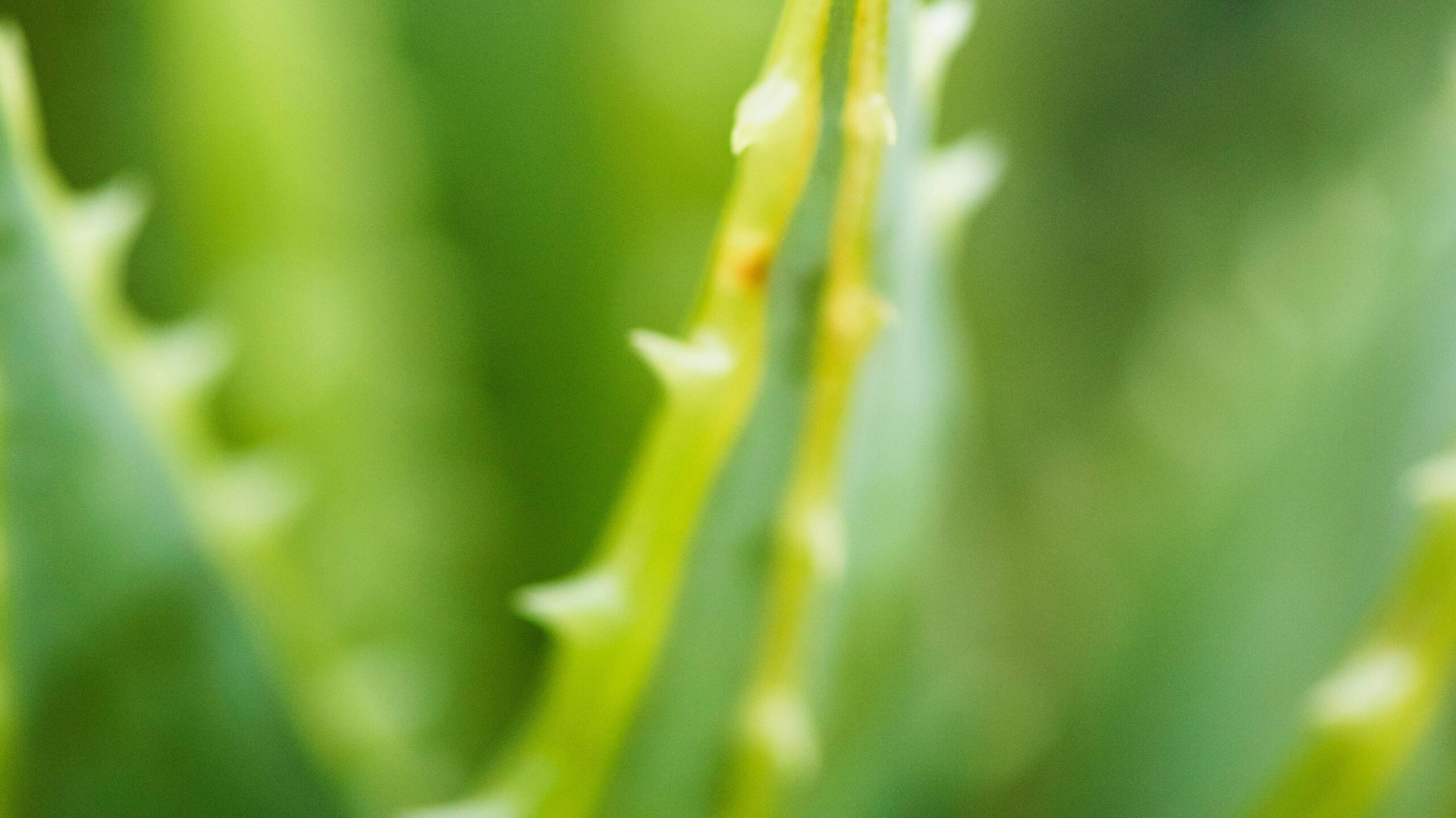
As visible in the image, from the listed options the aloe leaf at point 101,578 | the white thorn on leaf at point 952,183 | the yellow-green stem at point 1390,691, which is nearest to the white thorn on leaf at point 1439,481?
the yellow-green stem at point 1390,691

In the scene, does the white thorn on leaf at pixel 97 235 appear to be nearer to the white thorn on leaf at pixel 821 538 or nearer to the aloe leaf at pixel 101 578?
the aloe leaf at pixel 101 578

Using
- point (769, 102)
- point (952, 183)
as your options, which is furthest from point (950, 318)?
point (769, 102)

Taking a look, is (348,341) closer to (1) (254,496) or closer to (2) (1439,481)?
(1) (254,496)

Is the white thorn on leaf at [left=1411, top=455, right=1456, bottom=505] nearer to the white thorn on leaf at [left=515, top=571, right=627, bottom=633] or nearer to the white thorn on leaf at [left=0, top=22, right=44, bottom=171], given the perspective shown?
the white thorn on leaf at [left=515, top=571, right=627, bottom=633]

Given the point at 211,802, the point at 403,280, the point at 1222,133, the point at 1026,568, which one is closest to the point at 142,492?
the point at 211,802

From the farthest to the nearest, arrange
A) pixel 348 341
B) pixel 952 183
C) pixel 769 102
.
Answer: pixel 348 341 → pixel 952 183 → pixel 769 102
